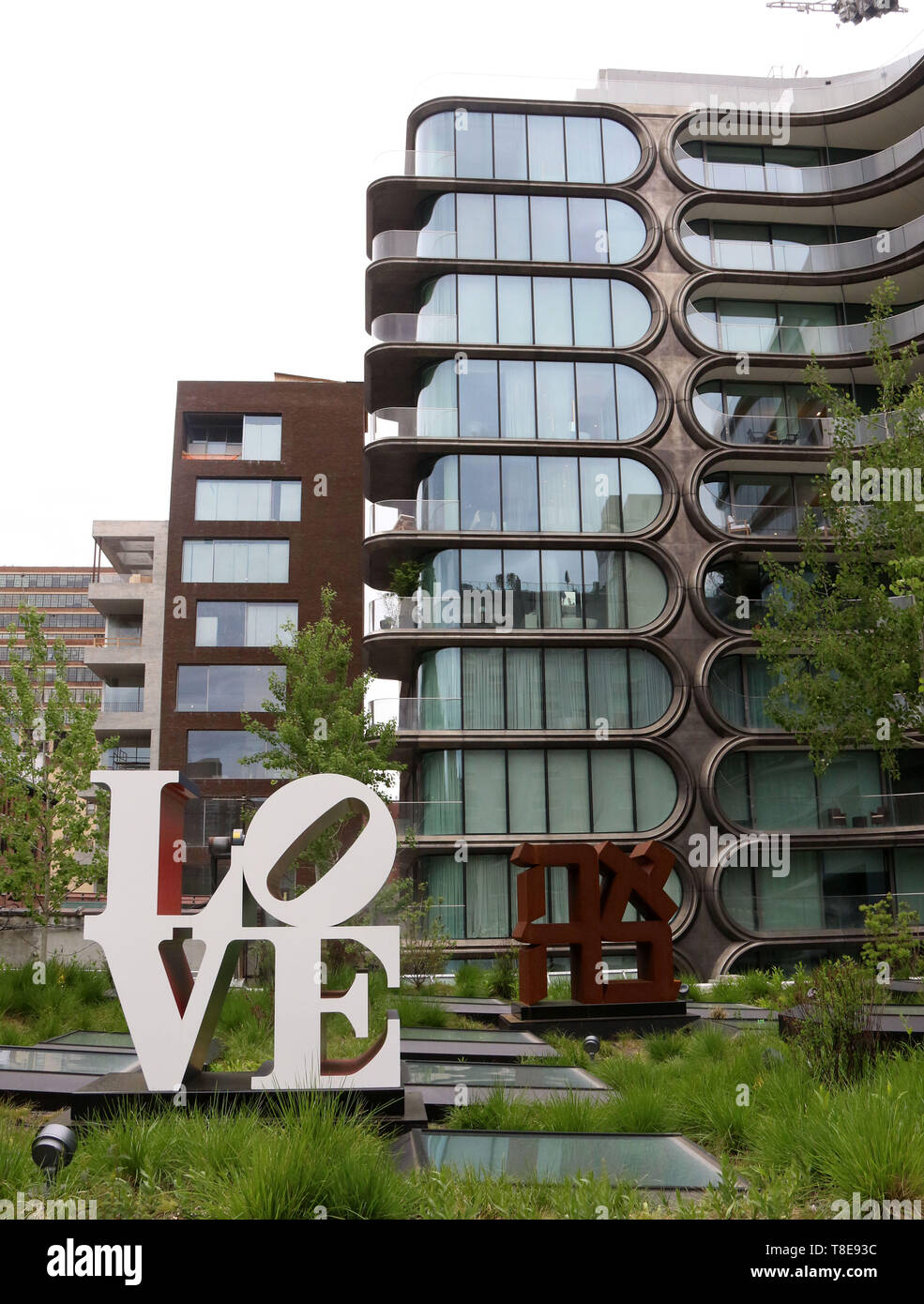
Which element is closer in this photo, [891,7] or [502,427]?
[502,427]

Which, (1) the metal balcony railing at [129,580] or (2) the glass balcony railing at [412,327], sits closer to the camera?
(2) the glass balcony railing at [412,327]

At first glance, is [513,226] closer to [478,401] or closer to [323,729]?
[478,401]

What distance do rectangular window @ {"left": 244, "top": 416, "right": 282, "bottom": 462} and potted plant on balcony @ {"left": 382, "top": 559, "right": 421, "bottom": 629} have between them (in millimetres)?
11260

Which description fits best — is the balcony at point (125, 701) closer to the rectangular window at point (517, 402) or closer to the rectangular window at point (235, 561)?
the rectangular window at point (235, 561)

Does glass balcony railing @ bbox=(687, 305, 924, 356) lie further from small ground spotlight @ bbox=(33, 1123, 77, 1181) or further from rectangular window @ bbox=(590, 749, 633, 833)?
small ground spotlight @ bbox=(33, 1123, 77, 1181)

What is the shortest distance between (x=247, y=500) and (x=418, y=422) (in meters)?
10.9

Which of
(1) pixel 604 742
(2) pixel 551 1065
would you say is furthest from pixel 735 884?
(2) pixel 551 1065

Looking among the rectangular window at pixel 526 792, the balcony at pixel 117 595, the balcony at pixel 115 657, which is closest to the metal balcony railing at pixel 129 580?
the balcony at pixel 117 595

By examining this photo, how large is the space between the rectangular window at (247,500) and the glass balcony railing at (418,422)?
9.02m

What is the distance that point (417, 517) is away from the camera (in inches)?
1246

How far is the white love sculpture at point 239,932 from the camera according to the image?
9320mm
